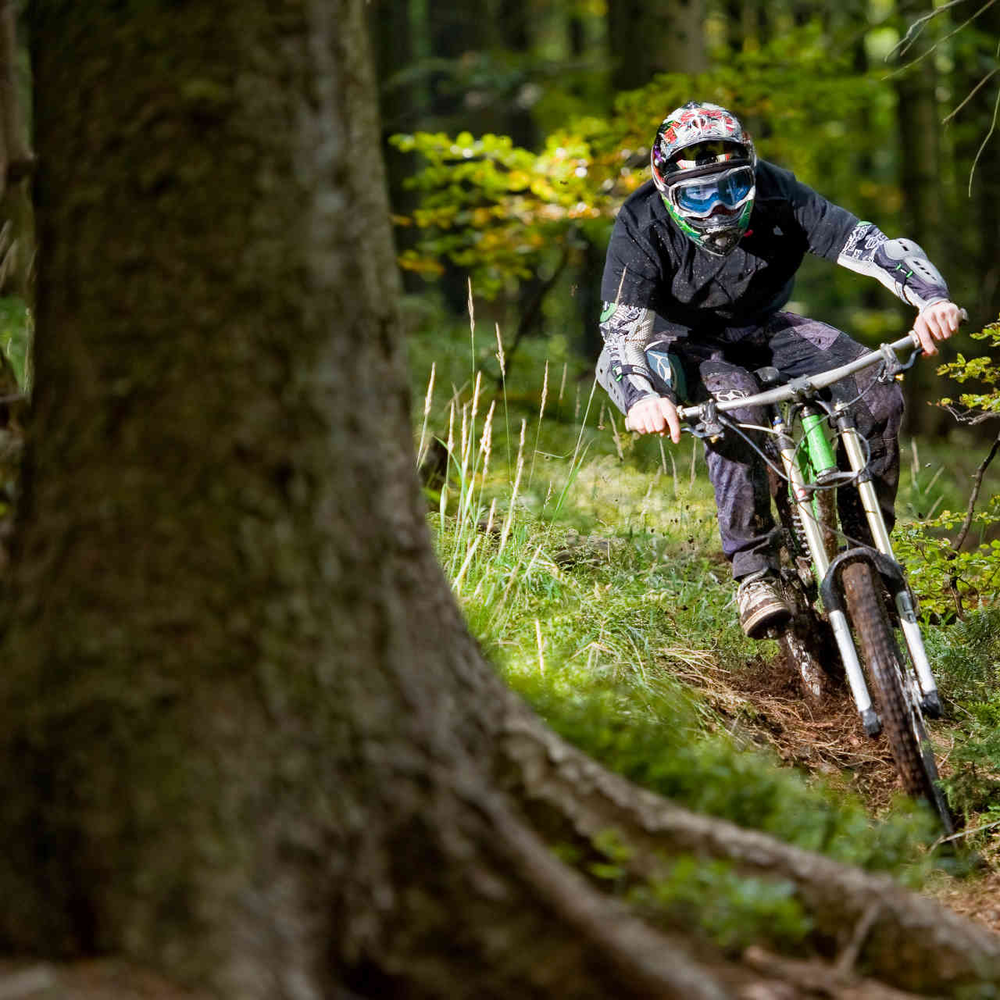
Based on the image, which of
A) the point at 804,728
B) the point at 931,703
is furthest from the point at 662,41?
the point at 931,703

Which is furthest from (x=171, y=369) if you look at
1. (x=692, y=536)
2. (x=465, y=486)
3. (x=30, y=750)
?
(x=692, y=536)

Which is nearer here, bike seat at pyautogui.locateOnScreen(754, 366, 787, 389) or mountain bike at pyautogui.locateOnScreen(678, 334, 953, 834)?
mountain bike at pyautogui.locateOnScreen(678, 334, 953, 834)

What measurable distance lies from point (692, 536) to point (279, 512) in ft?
13.6

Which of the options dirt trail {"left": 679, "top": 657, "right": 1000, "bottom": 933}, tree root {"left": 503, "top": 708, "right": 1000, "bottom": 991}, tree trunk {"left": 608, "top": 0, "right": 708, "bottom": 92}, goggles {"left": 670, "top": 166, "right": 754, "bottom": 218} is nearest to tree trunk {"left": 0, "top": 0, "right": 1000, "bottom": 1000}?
tree root {"left": 503, "top": 708, "right": 1000, "bottom": 991}

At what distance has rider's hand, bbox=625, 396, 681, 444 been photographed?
3.91 meters

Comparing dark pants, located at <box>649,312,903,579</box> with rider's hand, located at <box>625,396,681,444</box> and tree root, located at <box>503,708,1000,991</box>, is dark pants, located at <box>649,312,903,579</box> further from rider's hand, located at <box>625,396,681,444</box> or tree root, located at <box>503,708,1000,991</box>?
tree root, located at <box>503,708,1000,991</box>

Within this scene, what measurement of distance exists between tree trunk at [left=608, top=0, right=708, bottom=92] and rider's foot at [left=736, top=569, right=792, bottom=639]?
5.97 m

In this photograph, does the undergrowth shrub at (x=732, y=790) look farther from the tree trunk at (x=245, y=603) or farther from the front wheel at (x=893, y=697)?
the front wheel at (x=893, y=697)

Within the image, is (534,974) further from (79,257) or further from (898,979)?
(79,257)

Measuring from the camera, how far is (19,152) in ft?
10.9

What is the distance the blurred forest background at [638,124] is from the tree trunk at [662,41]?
12 mm

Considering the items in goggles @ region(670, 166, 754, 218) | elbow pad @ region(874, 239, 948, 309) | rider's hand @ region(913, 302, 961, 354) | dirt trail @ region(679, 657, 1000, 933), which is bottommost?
dirt trail @ region(679, 657, 1000, 933)

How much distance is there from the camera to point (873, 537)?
4219 millimetres

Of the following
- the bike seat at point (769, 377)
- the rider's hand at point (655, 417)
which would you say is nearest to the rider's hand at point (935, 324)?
the bike seat at point (769, 377)
